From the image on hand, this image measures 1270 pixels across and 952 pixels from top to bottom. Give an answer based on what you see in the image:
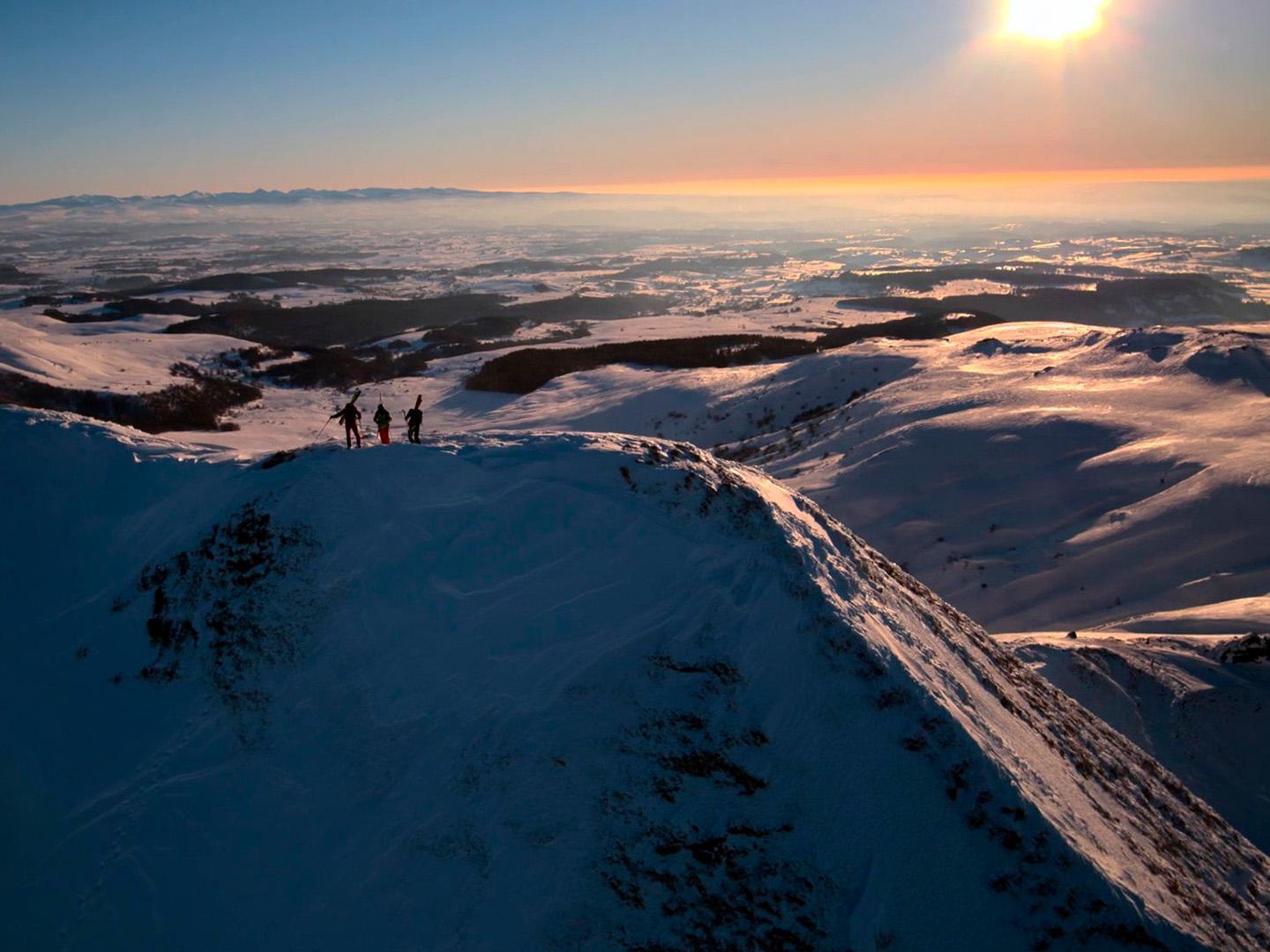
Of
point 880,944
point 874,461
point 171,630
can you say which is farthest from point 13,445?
point 874,461

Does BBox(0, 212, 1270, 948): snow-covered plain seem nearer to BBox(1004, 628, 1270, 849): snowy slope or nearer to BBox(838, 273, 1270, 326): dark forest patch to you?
BBox(1004, 628, 1270, 849): snowy slope

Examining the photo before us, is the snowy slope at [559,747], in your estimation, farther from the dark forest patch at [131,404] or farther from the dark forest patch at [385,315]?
the dark forest patch at [385,315]

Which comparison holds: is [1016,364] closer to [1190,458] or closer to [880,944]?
[1190,458]

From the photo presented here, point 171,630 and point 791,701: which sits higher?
point 791,701

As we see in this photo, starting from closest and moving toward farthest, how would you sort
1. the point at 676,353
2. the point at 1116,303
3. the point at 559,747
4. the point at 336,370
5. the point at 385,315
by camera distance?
1. the point at 559,747
2. the point at 676,353
3. the point at 336,370
4. the point at 1116,303
5. the point at 385,315

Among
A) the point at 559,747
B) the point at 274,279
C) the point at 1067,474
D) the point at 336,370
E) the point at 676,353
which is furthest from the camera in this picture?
the point at 274,279

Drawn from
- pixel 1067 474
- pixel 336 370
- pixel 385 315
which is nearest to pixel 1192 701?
pixel 1067 474

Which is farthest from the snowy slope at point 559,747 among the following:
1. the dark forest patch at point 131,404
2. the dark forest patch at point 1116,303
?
the dark forest patch at point 1116,303

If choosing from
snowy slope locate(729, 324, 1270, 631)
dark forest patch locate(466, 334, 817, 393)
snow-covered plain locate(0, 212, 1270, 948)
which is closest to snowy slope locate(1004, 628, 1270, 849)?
snow-covered plain locate(0, 212, 1270, 948)

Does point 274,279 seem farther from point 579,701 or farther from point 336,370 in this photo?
point 579,701
